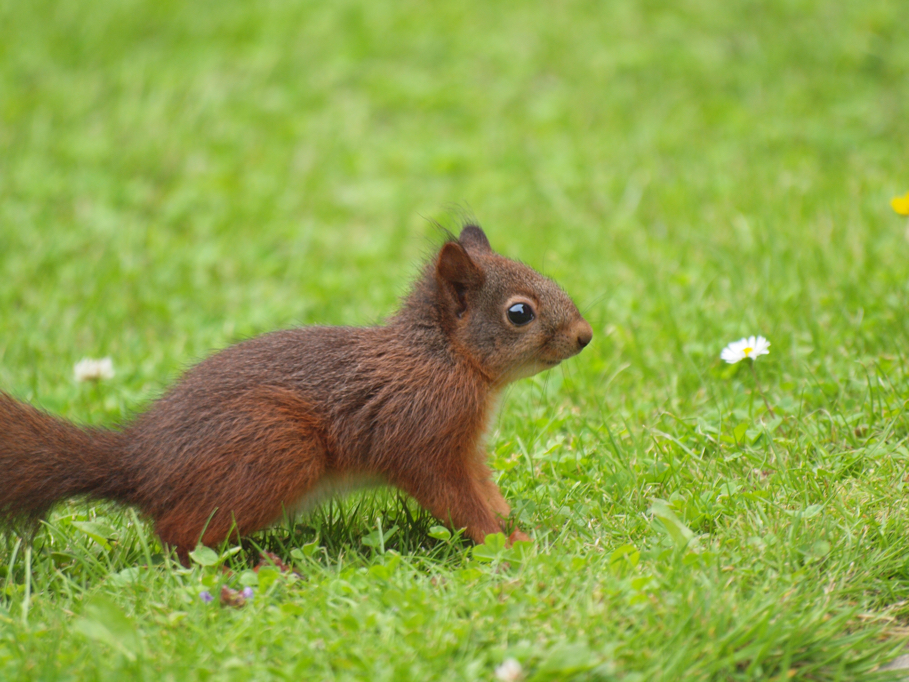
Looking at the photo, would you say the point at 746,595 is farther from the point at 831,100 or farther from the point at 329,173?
the point at 831,100

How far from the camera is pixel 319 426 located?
2.82 m

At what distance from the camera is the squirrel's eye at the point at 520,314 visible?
119 inches

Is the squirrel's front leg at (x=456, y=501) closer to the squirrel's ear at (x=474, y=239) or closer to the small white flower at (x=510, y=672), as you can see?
the small white flower at (x=510, y=672)

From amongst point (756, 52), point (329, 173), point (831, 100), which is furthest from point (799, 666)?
point (756, 52)

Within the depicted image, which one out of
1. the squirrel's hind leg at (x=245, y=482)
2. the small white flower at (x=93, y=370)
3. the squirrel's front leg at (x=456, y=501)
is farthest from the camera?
the small white flower at (x=93, y=370)

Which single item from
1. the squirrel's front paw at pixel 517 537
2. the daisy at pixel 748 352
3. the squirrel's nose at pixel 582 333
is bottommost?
the squirrel's front paw at pixel 517 537

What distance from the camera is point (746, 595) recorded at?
2.36 metres

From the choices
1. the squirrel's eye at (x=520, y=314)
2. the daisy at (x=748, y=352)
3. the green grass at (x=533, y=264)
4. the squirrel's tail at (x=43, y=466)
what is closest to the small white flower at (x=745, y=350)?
the daisy at (x=748, y=352)

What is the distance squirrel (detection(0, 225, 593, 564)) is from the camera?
2.71 metres

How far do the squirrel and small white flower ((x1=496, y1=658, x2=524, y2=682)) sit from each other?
723 mm

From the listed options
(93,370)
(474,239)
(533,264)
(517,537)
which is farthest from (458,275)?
(533,264)

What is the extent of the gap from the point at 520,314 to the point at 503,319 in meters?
0.06

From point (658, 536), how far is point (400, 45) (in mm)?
5889

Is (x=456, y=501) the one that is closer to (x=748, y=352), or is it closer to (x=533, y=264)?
(x=748, y=352)
